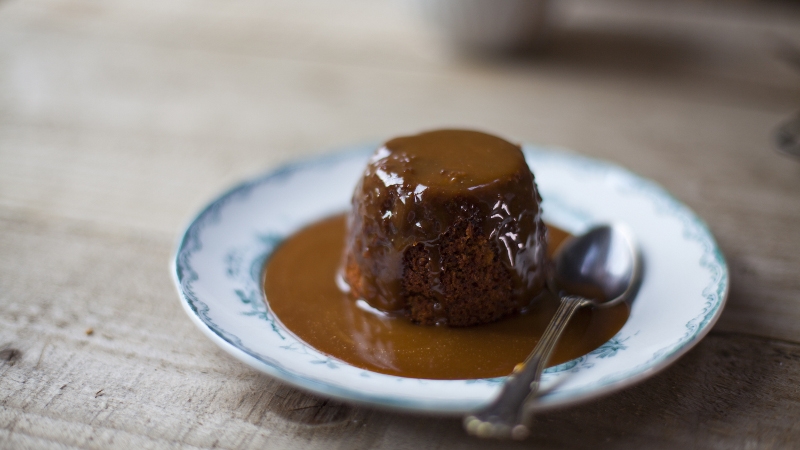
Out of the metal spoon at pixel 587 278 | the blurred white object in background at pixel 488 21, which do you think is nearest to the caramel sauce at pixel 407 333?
the metal spoon at pixel 587 278

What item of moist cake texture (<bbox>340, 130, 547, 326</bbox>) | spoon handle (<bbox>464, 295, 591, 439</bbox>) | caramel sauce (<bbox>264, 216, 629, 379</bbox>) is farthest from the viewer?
moist cake texture (<bbox>340, 130, 547, 326</bbox>)

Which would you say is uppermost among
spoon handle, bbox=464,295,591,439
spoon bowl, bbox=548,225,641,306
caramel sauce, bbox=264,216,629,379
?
spoon handle, bbox=464,295,591,439

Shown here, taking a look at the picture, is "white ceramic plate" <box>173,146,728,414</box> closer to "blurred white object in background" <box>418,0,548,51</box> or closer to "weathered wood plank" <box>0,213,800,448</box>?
"weathered wood plank" <box>0,213,800,448</box>

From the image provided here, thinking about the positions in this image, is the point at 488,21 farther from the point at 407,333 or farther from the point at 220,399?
the point at 220,399

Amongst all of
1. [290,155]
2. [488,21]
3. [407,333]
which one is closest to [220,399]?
[407,333]

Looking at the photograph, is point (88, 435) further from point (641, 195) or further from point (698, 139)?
point (698, 139)

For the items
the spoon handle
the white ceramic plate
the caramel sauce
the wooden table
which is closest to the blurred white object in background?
the wooden table
